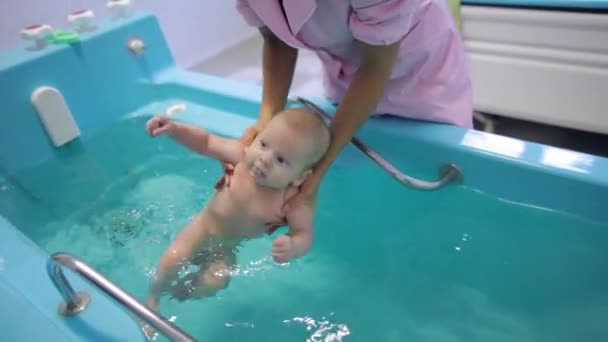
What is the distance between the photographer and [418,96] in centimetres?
103

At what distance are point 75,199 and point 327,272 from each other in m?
0.75

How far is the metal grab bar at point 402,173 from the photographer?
0.95 m

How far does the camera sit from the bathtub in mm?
870

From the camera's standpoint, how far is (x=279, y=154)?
0.79 metres

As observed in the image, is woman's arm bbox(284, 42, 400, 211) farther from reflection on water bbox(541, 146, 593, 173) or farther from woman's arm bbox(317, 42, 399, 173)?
reflection on water bbox(541, 146, 593, 173)

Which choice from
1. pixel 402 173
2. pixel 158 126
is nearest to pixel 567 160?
pixel 402 173

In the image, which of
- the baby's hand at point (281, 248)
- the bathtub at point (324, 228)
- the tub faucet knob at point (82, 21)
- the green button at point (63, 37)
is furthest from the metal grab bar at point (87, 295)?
the tub faucet knob at point (82, 21)

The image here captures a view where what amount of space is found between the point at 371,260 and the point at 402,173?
0.22 metres

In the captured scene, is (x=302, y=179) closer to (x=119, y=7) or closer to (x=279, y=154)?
(x=279, y=154)

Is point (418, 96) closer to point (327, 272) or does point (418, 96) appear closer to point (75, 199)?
point (327, 272)

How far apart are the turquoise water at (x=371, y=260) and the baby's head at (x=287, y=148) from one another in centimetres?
33

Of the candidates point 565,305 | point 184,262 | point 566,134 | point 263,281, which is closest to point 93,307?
point 184,262

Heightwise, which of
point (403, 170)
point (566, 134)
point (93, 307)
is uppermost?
point (93, 307)

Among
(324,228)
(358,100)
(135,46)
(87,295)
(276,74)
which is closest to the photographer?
(87,295)
